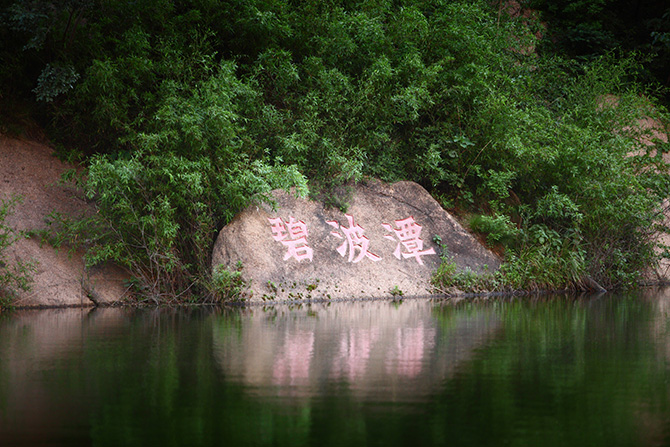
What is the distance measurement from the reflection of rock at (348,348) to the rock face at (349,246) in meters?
1.41

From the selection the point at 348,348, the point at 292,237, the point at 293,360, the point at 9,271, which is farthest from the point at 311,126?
the point at 293,360

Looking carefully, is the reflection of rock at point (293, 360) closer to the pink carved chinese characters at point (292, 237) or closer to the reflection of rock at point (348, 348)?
the reflection of rock at point (348, 348)

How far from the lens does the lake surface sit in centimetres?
394

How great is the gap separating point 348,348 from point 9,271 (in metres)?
6.31

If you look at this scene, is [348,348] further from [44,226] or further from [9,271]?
[44,226]

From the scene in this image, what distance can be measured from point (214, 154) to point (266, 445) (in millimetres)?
8741

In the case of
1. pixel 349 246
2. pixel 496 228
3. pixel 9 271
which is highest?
pixel 496 228

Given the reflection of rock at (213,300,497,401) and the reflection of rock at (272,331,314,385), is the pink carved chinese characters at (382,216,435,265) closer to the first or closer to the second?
the reflection of rock at (213,300,497,401)

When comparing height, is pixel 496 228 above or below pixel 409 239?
above

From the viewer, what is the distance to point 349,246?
13250 millimetres

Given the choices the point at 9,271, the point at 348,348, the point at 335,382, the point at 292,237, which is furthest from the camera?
the point at 292,237

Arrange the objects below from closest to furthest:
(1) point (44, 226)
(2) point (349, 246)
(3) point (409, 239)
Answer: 1. (1) point (44, 226)
2. (2) point (349, 246)
3. (3) point (409, 239)

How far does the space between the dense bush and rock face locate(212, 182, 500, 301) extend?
48 centimetres

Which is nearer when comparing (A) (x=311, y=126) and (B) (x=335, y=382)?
(B) (x=335, y=382)
